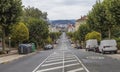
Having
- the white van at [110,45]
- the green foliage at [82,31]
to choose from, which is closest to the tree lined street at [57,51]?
the white van at [110,45]

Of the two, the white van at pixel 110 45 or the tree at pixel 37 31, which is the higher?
the tree at pixel 37 31

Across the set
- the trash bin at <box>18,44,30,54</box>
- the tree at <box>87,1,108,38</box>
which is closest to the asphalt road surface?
the trash bin at <box>18,44,30,54</box>

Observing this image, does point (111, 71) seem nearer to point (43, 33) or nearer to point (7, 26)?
point (7, 26)

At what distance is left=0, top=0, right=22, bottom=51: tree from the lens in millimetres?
48344

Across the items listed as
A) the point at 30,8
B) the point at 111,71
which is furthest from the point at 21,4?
the point at 30,8

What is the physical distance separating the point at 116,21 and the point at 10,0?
13471 mm

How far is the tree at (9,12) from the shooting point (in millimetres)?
48344

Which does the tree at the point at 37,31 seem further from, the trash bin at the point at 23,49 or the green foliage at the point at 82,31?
the trash bin at the point at 23,49

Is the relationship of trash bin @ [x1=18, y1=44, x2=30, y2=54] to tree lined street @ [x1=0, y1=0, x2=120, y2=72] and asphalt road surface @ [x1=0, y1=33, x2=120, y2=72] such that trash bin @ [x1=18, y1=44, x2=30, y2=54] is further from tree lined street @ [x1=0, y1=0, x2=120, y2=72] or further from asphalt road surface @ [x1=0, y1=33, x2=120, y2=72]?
asphalt road surface @ [x1=0, y1=33, x2=120, y2=72]

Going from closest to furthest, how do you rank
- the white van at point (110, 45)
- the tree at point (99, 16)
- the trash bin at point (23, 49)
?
the white van at point (110, 45), the trash bin at point (23, 49), the tree at point (99, 16)

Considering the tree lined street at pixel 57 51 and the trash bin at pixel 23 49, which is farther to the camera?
the trash bin at pixel 23 49

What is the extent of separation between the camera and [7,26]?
51.3 m

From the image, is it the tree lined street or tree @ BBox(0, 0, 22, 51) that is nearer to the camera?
the tree lined street

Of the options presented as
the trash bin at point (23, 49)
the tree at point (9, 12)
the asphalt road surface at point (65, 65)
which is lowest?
the asphalt road surface at point (65, 65)
